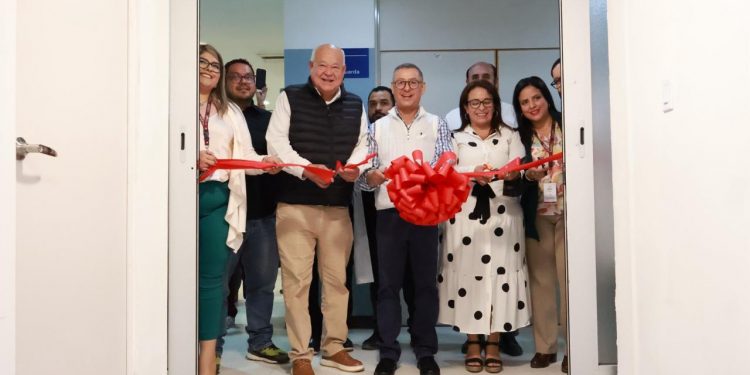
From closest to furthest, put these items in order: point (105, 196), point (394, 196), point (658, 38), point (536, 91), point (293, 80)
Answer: point (658, 38), point (105, 196), point (394, 196), point (536, 91), point (293, 80)

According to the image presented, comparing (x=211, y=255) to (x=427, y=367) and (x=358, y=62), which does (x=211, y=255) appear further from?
(x=358, y=62)

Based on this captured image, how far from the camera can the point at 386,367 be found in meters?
3.46

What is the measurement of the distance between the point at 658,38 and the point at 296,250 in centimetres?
195

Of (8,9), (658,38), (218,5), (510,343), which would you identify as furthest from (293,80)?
(8,9)

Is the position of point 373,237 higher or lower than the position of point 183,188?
lower

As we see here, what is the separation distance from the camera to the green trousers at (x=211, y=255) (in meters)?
3.06

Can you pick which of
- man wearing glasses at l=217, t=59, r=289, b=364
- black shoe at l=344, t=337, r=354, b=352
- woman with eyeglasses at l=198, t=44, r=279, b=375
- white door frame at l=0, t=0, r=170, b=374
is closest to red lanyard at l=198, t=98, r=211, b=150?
woman with eyeglasses at l=198, t=44, r=279, b=375

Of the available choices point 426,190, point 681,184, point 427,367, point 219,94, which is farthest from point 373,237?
point 681,184

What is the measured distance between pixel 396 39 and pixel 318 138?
1.89 metres

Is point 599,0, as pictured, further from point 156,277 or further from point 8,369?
point 8,369

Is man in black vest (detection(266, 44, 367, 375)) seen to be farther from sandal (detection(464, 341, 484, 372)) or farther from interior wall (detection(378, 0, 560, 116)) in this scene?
interior wall (detection(378, 0, 560, 116))

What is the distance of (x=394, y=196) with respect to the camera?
10.4 ft

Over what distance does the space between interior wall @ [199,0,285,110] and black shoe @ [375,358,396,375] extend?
6.47ft

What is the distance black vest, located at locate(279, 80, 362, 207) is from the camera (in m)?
3.49
